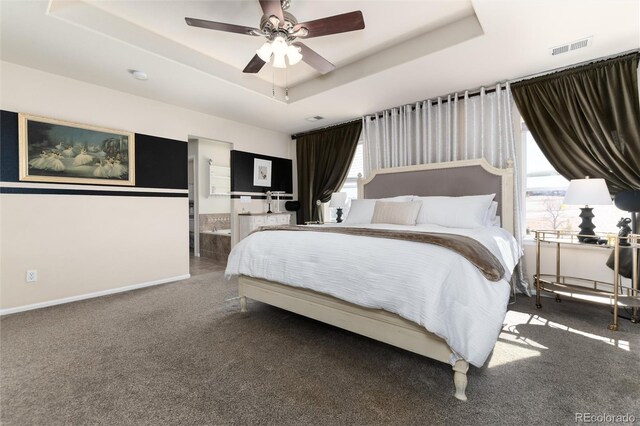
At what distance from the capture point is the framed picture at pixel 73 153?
115 inches

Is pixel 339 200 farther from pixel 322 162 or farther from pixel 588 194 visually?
pixel 588 194

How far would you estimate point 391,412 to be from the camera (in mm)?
1402

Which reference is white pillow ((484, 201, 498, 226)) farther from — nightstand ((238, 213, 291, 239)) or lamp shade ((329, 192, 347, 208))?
nightstand ((238, 213, 291, 239))

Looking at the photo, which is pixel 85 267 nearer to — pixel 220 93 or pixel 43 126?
pixel 43 126

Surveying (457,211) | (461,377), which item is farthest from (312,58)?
(461,377)

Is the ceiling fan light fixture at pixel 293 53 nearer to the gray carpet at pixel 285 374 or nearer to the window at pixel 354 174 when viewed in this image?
the gray carpet at pixel 285 374

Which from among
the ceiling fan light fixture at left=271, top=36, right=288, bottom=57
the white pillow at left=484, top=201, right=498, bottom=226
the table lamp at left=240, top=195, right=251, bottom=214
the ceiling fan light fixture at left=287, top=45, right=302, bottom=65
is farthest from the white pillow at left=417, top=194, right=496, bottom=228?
the table lamp at left=240, top=195, right=251, bottom=214

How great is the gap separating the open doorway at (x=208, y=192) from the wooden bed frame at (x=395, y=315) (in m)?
3.43

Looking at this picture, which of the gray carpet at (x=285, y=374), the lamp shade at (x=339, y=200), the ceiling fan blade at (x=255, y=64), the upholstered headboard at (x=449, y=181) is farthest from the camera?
the lamp shade at (x=339, y=200)

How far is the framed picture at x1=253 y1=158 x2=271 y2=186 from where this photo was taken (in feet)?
17.2

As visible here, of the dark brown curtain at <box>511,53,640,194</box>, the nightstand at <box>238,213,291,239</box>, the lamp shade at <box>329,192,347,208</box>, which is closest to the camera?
the dark brown curtain at <box>511,53,640,194</box>

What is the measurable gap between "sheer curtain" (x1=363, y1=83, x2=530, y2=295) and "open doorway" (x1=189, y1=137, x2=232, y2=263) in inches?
128

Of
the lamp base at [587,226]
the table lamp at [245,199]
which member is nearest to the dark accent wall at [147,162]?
the table lamp at [245,199]

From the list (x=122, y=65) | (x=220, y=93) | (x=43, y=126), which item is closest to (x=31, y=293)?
(x=43, y=126)
